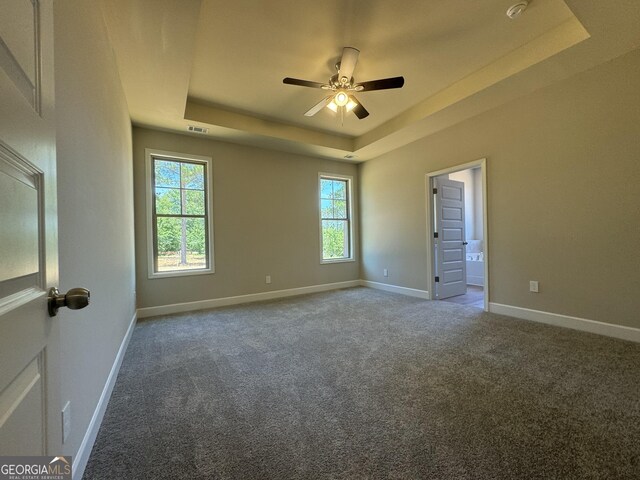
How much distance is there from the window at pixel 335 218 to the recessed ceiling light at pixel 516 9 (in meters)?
3.61

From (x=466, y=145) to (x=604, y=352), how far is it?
2792mm

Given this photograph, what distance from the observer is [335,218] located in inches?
226

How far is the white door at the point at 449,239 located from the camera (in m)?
4.50

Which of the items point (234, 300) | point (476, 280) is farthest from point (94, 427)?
point (476, 280)

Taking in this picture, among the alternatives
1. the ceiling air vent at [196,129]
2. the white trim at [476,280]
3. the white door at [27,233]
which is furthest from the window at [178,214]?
the white trim at [476,280]

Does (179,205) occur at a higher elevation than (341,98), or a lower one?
lower

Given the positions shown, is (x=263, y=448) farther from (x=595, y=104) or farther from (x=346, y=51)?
(x=595, y=104)

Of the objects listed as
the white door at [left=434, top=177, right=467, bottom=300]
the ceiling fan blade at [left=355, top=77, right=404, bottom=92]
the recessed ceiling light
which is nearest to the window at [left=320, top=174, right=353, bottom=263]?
the white door at [left=434, top=177, right=467, bottom=300]

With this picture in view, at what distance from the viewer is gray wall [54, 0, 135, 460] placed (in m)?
1.20

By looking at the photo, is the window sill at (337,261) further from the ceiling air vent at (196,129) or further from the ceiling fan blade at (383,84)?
the ceiling fan blade at (383,84)

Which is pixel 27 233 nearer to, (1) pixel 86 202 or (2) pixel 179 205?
(1) pixel 86 202

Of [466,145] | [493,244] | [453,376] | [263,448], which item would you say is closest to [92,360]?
[263,448]

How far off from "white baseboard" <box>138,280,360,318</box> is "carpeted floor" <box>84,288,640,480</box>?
96 cm

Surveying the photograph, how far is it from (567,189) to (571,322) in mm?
1445
